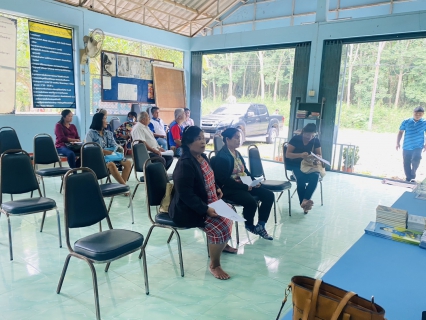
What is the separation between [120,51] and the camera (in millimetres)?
7570

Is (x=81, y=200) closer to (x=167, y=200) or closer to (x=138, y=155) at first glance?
(x=167, y=200)

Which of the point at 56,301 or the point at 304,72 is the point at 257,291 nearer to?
the point at 56,301

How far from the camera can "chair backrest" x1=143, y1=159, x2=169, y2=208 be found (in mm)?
2525

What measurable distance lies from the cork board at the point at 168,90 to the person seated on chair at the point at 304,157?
193 inches

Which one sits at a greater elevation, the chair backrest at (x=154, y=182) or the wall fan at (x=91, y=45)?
the wall fan at (x=91, y=45)

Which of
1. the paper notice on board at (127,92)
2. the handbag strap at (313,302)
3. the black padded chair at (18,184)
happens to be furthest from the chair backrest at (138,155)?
the paper notice on board at (127,92)

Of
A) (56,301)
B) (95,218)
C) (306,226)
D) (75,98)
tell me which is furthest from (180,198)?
(75,98)

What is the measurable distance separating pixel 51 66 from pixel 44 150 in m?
2.74

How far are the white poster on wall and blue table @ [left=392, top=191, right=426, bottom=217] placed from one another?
19.5ft

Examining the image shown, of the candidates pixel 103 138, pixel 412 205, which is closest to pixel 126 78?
pixel 103 138

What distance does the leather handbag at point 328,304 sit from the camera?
0.96 metres

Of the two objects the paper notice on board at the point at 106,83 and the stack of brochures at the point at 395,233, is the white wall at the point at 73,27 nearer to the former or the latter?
the paper notice on board at the point at 106,83

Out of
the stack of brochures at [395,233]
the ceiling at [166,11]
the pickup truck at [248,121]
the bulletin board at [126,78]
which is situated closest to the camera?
the stack of brochures at [395,233]

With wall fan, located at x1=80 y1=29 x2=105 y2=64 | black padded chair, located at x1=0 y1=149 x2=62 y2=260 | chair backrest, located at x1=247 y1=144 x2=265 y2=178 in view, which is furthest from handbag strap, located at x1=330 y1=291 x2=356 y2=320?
wall fan, located at x1=80 y1=29 x2=105 y2=64
